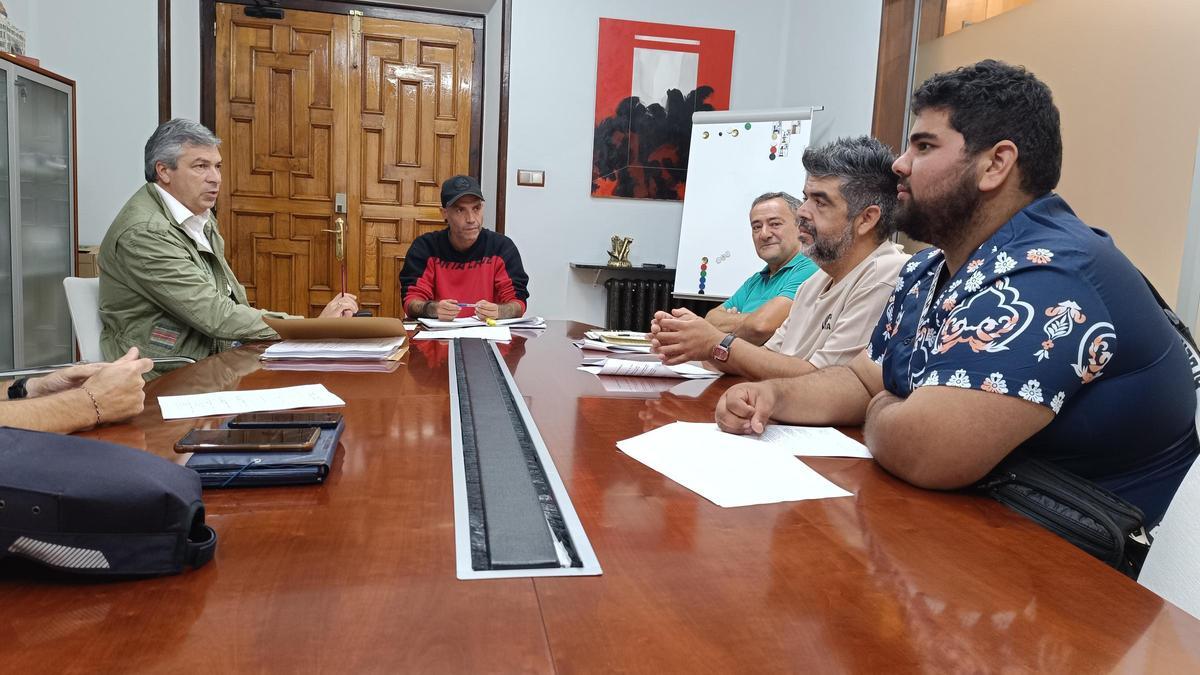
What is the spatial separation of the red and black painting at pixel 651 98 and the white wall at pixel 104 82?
2.80 m

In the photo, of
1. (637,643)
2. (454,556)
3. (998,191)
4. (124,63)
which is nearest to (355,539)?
(454,556)

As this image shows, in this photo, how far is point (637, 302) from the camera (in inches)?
212

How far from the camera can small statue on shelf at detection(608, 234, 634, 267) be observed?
5.32 meters

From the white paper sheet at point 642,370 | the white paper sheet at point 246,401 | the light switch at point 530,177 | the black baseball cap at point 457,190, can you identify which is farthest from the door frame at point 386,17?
the white paper sheet at point 246,401

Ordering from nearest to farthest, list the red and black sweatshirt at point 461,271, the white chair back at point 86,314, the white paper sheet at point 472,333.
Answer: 1. the white chair back at point 86,314
2. the white paper sheet at point 472,333
3. the red and black sweatshirt at point 461,271

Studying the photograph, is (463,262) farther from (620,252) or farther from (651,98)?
(651,98)

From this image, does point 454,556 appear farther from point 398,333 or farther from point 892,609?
point 398,333

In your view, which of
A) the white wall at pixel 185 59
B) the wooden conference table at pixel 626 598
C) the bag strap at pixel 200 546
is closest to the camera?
the wooden conference table at pixel 626 598

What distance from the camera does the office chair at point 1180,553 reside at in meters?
0.96

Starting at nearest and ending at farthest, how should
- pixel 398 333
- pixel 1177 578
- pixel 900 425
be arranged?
1. pixel 1177 578
2. pixel 900 425
3. pixel 398 333

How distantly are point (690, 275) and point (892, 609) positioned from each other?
174 inches

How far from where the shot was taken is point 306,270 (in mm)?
5422

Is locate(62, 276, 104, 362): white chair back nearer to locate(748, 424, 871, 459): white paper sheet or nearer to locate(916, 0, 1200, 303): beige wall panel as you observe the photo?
locate(748, 424, 871, 459): white paper sheet

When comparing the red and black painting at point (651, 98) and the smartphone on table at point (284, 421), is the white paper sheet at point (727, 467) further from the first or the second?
the red and black painting at point (651, 98)
